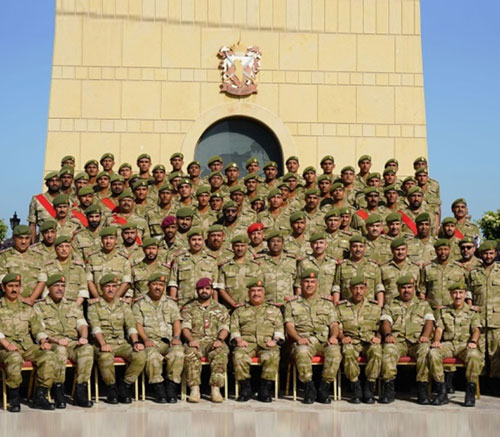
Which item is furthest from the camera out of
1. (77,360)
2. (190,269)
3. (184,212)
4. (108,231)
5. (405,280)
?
(184,212)

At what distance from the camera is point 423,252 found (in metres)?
11.0

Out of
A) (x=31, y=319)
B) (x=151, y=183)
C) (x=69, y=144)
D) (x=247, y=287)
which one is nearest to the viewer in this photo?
(x=31, y=319)

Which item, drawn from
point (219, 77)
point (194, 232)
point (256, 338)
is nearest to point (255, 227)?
point (194, 232)

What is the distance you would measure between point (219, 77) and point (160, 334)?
7061 millimetres

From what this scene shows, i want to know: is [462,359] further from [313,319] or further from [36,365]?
[36,365]

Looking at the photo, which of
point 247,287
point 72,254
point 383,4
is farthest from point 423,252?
point 383,4

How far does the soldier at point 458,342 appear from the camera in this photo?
9.10m

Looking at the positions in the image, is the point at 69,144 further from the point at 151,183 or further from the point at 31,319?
the point at 31,319

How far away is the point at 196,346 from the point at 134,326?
68 cm

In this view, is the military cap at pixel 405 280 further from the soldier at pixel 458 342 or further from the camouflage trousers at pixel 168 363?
the camouflage trousers at pixel 168 363

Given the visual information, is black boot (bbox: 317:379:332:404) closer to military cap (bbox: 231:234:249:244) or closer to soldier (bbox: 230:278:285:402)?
soldier (bbox: 230:278:285:402)

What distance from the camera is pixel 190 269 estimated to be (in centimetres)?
1005

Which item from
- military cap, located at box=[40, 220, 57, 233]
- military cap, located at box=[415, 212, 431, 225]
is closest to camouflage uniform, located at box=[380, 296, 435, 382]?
military cap, located at box=[415, 212, 431, 225]

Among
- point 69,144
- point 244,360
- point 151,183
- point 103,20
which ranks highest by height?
point 103,20
